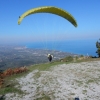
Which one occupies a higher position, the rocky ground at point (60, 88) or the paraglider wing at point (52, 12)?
the paraglider wing at point (52, 12)

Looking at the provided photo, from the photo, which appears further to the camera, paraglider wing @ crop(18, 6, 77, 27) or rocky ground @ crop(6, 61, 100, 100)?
rocky ground @ crop(6, 61, 100, 100)

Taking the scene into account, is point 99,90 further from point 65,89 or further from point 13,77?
point 13,77

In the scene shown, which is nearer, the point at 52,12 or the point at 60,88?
the point at 52,12

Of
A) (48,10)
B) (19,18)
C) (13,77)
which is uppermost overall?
(48,10)

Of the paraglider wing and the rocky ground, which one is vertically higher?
the paraglider wing

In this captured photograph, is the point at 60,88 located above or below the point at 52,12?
below

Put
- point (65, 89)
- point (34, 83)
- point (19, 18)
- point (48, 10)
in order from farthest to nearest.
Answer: point (34, 83), point (65, 89), point (48, 10), point (19, 18)

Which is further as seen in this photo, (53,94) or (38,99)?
(53,94)

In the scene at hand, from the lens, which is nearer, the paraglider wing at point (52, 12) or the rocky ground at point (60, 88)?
the paraglider wing at point (52, 12)

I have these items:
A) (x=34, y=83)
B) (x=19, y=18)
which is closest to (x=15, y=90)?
(x=34, y=83)

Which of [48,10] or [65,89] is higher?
[48,10]

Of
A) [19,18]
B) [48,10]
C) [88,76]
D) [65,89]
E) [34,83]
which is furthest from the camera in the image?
[88,76]
